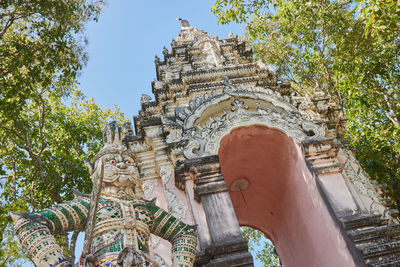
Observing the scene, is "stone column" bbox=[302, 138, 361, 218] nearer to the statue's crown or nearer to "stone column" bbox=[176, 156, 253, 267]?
"stone column" bbox=[176, 156, 253, 267]

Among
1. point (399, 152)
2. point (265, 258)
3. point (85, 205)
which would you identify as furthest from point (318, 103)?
point (265, 258)

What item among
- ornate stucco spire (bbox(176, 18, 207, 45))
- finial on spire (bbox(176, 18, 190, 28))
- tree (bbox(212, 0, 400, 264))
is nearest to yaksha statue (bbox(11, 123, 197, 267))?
tree (bbox(212, 0, 400, 264))

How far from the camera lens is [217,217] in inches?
243

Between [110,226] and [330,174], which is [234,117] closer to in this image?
[330,174]

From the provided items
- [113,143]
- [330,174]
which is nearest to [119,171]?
[113,143]

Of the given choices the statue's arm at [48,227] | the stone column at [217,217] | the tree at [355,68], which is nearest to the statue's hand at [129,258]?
the statue's arm at [48,227]

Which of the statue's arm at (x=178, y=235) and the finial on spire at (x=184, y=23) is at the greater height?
the finial on spire at (x=184, y=23)

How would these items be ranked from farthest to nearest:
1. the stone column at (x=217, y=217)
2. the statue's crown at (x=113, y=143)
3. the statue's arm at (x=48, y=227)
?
the stone column at (x=217, y=217) < the statue's crown at (x=113, y=143) < the statue's arm at (x=48, y=227)

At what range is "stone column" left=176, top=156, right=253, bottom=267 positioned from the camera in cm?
561

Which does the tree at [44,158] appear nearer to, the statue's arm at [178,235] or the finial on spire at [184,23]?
the finial on spire at [184,23]

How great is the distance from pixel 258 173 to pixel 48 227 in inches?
223

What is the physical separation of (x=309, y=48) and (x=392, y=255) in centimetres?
919

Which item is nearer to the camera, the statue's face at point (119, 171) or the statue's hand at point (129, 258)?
the statue's hand at point (129, 258)

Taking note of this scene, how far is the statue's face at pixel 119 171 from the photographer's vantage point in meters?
4.47
